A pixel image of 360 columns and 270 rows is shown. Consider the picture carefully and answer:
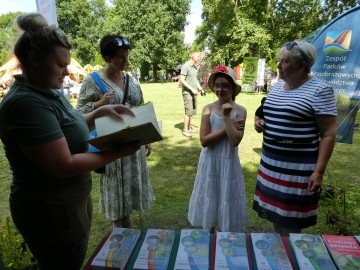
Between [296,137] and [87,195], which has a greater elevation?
[296,137]

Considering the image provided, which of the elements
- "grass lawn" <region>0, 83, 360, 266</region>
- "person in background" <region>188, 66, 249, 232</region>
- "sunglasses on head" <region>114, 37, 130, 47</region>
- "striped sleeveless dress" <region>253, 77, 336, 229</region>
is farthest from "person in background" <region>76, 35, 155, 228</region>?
"striped sleeveless dress" <region>253, 77, 336, 229</region>

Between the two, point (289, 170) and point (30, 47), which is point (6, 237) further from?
point (289, 170)

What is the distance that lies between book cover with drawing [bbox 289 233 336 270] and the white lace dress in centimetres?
112

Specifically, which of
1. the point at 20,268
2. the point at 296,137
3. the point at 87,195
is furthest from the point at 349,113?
the point at 20,268

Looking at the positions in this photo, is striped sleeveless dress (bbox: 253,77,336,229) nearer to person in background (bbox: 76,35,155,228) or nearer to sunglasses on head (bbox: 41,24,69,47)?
person in background (bbox: 76,35,155,228)

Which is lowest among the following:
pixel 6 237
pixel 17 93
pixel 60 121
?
pixel 6 237

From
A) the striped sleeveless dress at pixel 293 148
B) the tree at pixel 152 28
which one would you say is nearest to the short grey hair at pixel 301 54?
the striped sleeveless dress at pixel 293 148

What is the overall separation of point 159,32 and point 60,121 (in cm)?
3578

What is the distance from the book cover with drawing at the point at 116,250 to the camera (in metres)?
1.18

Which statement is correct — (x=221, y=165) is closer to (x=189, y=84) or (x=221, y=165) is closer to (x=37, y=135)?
(x=37, y=135)

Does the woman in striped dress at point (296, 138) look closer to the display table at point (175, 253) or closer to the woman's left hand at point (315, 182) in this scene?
the woman's left hand at point (315, 182)

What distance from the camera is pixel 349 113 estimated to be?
10.6ft

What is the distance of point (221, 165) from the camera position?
249 centimetres

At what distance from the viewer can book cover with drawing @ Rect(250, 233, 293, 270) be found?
117 cm
